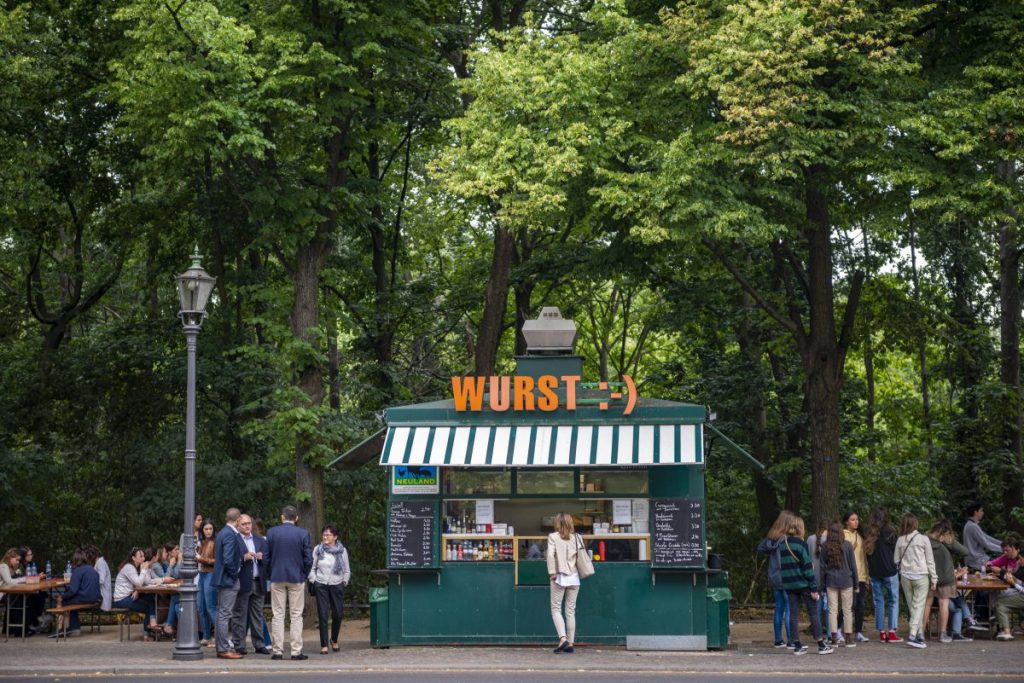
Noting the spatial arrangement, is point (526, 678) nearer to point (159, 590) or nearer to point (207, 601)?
point (207, 601)

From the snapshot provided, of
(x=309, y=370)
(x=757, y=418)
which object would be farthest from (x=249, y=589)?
(x=757, y=418)

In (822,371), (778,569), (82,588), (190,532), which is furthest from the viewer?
(822,371)

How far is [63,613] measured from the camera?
19.7 m

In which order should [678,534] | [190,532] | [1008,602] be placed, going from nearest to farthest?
[190,532] → [678,534] → [1008,602]

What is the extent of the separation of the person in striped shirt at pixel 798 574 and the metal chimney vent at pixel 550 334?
13.5ft

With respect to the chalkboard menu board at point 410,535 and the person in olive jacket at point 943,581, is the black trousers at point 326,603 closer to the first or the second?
the chalkboard menu board at point 410,535

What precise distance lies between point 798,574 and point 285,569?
680 centimetres

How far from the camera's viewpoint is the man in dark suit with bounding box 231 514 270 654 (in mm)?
16484

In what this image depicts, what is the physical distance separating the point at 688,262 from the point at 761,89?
737cm

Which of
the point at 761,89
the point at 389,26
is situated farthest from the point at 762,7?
the point at 389,26

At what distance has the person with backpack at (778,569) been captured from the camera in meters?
16.7

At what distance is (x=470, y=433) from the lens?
17.3 meters

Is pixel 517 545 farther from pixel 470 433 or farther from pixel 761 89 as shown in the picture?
pixel 761 89

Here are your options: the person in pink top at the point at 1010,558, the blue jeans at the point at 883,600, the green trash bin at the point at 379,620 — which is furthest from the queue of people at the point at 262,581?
the person in pink top at the point at 1010,558
